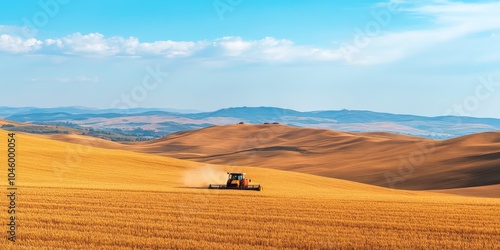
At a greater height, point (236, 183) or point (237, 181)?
point (237, 181)

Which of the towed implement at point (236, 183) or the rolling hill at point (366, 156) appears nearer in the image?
the towed implement at point (236, 183)

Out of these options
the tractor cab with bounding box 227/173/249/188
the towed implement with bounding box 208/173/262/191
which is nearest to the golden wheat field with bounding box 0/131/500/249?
the towed implement with bounding box 208/173/262/191

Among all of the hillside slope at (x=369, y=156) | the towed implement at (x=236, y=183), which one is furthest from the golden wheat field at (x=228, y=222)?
the hillside slope at (x=369, y=156)

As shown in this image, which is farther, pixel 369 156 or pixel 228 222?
pixel 369 156

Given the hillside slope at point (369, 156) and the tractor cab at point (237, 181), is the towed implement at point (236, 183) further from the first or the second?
the hillside slope at point (369, 156)

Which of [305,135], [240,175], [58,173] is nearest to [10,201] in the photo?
[240,175]

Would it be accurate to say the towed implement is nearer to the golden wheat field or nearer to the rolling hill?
the golden wheat field

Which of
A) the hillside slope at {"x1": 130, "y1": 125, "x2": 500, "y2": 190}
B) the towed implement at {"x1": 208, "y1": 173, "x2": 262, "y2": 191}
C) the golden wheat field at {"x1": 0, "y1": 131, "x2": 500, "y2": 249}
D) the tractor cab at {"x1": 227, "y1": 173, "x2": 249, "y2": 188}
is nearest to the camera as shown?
the golden wheat field at {"x1": 0, "y1": 131, "x2": 500, "y2": 249}

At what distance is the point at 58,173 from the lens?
150 ft

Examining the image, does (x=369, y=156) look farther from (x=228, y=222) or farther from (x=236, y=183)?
(x=228, y=222)

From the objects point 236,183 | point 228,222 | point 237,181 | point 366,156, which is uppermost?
point 228,222

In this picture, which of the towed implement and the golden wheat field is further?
the towed implement

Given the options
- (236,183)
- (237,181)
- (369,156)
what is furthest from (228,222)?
(369,156)

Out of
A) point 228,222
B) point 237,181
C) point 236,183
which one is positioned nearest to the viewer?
point 228,222
